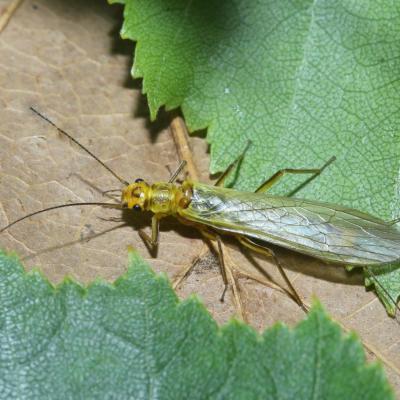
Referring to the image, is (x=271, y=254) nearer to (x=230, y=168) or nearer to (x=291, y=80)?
(x=230, y=168)

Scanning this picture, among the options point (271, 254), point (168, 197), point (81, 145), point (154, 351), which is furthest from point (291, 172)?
point (154, 351)

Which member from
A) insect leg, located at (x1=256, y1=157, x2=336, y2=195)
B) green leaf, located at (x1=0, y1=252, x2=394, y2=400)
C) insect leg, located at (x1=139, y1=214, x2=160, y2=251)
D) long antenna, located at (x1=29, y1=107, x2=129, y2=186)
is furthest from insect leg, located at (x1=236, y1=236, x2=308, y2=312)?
green leaf, located at (x1=0, y1=252, x2=394, y2=400)

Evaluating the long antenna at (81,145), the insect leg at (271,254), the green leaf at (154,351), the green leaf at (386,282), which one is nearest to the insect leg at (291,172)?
the insect leg at (271,254)

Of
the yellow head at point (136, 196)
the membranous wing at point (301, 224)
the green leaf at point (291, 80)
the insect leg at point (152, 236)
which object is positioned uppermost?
the green leaf at point (291, 80)

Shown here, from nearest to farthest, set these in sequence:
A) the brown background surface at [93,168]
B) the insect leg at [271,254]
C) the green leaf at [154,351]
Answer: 1. the green leaf at [154,351]
2. the brown background surface at [93,168]
3. the insect leg at [271,254]

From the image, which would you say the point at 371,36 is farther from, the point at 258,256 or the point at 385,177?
the point at 258,256

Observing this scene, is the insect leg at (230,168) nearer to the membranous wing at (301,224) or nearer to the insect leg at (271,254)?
the membranous wing at (301,224)

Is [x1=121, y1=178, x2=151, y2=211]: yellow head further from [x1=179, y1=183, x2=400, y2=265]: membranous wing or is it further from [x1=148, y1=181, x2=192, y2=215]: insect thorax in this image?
[x1=179, y1=183, x2=400, y2=265]: membranous wing
